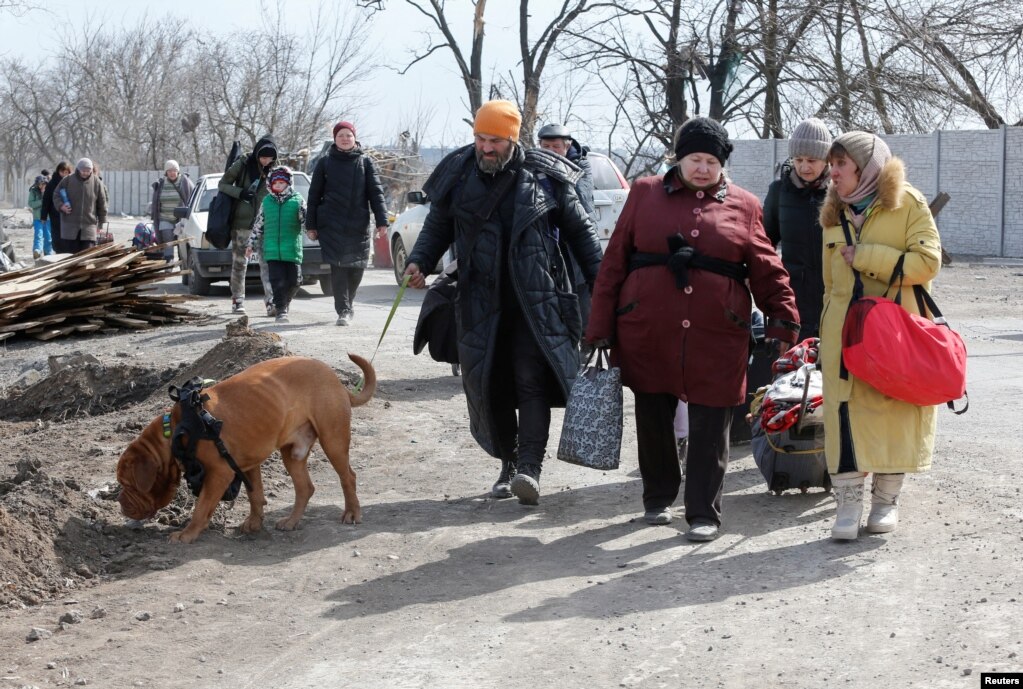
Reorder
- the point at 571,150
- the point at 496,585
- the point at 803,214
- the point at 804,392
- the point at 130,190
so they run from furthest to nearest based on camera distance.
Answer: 1. the point at 130,190
2. the point at 571,150
3. the point at 803,214
4. the point at 804,392
5. the point at 496,585

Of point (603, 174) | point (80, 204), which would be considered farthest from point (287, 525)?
point (80, 204)

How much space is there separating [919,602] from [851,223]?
1701mm

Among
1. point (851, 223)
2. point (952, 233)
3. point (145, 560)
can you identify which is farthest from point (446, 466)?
point (952, 233)

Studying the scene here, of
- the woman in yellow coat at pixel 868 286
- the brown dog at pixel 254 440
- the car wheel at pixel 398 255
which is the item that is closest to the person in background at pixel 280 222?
the car wheel at pixel 398 255

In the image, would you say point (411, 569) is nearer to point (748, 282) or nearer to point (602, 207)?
point (748, 282)

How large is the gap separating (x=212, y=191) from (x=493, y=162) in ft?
44.0

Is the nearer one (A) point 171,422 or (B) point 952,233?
(A) point 171,422

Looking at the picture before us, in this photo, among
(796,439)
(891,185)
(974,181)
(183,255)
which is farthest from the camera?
(974,181)

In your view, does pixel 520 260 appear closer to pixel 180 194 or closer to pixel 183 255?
pixel 183 255

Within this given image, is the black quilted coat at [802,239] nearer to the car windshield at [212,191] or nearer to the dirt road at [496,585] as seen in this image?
the dirt road at [496,585]

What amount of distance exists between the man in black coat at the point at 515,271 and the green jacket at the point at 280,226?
6628 mm

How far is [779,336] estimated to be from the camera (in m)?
5.73

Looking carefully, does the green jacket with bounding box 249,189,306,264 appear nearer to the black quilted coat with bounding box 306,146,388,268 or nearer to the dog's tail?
the black quilted coat with bounding box 306,146,388,268

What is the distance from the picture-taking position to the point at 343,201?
496 inches
